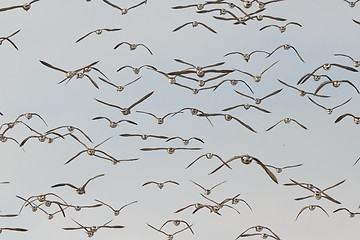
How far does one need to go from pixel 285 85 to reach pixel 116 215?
0.59 m

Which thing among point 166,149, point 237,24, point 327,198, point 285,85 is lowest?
point 327,198

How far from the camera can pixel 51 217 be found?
5.94 feet

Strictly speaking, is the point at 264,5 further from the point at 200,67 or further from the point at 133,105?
the point at 133,105

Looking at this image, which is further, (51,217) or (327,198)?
(51,217)

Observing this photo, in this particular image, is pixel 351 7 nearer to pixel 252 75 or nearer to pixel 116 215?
pixel 252 75

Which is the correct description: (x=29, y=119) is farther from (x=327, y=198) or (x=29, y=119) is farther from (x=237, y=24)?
(x=327, y=198)

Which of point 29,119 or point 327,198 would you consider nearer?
point 327,198

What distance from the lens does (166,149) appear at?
176 centimetres

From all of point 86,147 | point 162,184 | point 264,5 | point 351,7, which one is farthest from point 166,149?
point 351,7

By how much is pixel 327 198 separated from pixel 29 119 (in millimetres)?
825

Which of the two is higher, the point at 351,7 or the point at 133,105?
the point at 351,7

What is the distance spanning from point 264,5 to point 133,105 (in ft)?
1.48

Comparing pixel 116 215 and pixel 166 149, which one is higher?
pixel 166 149

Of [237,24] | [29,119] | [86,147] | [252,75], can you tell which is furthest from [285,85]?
[29,119]
